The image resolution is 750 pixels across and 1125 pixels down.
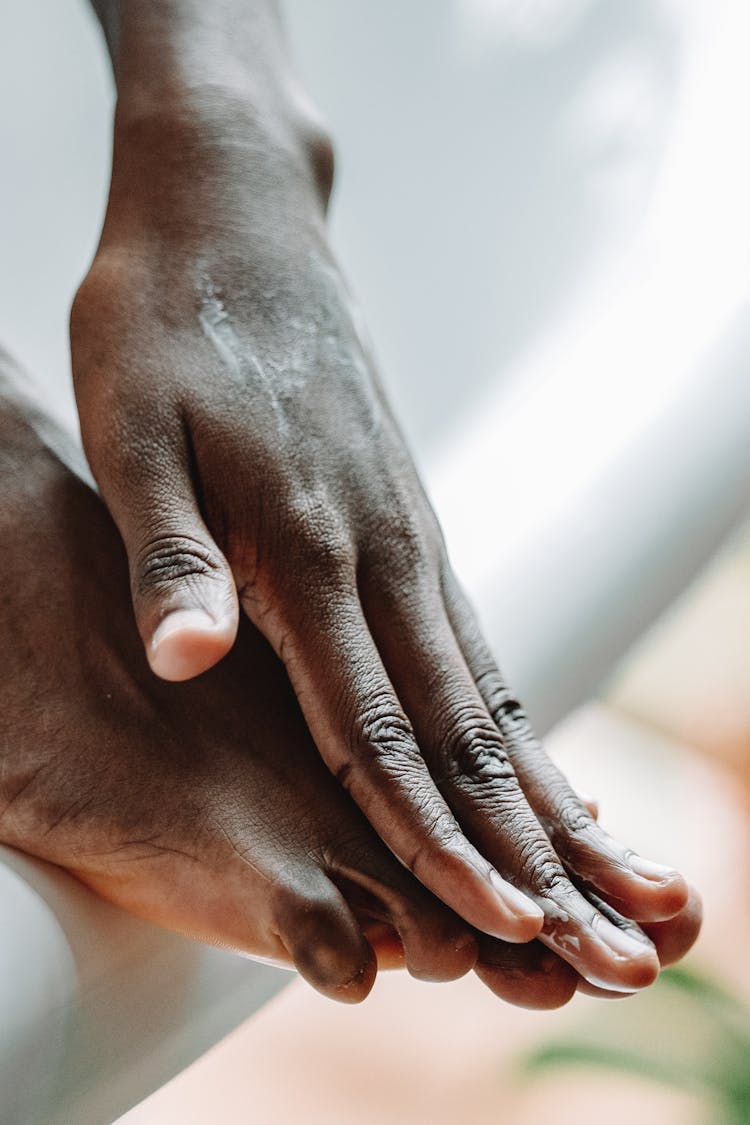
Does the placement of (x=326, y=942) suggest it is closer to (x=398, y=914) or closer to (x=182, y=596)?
(x=398, y=914)

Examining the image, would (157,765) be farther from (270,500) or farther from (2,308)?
(2,308)

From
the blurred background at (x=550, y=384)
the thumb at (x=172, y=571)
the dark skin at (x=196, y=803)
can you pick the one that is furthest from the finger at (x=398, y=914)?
the blurred background at (x=550, y=384)

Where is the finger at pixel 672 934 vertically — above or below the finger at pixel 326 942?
above

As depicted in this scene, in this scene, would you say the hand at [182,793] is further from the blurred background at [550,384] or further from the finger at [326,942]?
the blurred background at [550,384]

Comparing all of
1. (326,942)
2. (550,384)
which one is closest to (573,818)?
(326,942)

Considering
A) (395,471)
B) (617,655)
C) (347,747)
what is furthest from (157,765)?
(617,655)

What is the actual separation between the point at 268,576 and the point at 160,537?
0.20 feet

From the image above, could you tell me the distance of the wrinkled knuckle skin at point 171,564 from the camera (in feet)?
1.41

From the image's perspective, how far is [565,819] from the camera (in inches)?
18.8

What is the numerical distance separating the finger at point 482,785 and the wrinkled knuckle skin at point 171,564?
0.35 ft

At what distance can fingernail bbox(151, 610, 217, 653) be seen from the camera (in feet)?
1.29

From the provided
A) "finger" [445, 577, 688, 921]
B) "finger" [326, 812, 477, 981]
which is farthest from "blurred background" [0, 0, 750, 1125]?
"finger" [326, 812, 477, 981]

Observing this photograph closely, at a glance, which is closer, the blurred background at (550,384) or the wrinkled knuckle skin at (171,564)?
the wrinkled knuckle skin at (171,564)

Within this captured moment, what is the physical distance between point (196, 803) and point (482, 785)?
123 millimetres
